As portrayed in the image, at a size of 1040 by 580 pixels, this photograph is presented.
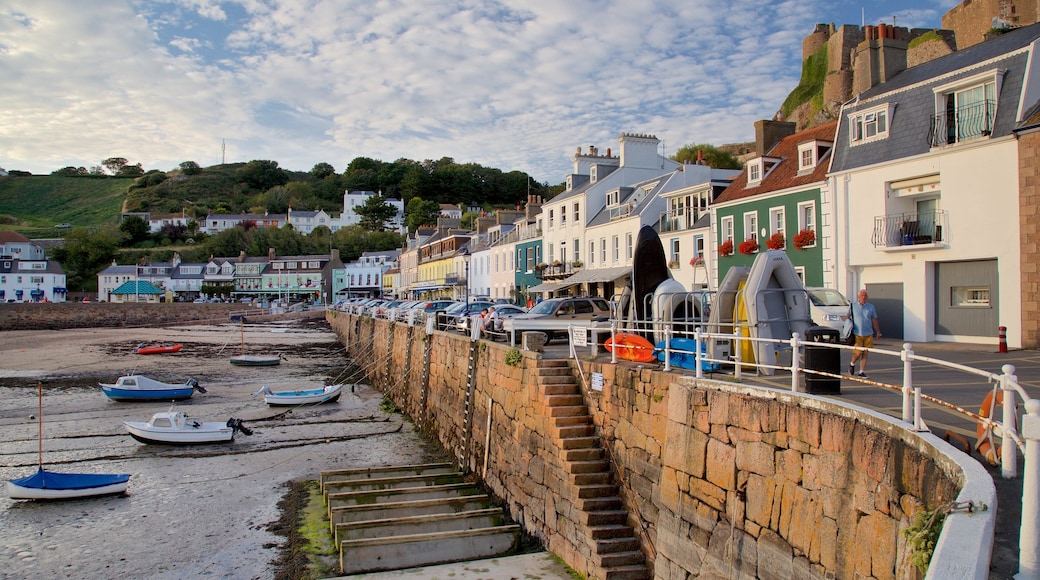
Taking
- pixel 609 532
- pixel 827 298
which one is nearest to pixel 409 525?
pixel 609 532

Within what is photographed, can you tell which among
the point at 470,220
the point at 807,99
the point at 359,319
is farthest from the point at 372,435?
the point at 470,220

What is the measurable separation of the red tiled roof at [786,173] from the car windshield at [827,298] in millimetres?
5607

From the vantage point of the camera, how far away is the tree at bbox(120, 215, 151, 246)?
436 ft

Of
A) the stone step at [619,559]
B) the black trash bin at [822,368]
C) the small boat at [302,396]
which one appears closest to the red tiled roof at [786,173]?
the black trash bin at [822,368]

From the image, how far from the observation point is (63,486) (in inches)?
604

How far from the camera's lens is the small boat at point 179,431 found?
2053 cm

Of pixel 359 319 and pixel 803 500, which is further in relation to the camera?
pixel 359 319

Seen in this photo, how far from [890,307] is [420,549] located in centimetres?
1688

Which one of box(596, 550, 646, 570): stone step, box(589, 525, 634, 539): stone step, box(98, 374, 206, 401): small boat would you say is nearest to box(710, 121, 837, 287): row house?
box(589, 525, 634, 539): stone step

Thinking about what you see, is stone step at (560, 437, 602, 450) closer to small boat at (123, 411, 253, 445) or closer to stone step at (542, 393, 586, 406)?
stone step at (542, 393, 586, 406)

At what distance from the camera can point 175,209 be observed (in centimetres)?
16788

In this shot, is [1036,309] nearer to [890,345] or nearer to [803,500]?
[890,345]

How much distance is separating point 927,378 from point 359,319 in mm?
38557

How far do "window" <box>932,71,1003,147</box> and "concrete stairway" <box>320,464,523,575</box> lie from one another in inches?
638
